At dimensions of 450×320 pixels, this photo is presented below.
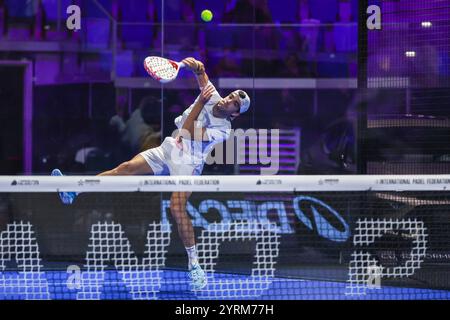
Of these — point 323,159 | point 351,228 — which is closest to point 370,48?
point 323,159

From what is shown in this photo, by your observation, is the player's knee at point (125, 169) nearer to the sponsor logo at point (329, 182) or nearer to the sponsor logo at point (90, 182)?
the sponsor logo at point (90, 182)

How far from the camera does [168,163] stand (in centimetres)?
776

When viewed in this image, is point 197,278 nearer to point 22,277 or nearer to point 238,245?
point 238,245

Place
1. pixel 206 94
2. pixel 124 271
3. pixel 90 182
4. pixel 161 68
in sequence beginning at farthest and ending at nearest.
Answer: pixel 206 94
pixel 161 68
pixel 124 271
pixel 90 182

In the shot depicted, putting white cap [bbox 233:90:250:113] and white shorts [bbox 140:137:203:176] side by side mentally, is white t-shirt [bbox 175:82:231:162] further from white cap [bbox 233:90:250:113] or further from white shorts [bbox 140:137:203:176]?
white cap [bbox 233:90:250:113]

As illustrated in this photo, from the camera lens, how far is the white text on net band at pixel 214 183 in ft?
19.7

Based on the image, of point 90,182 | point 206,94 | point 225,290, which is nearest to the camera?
point 90,182

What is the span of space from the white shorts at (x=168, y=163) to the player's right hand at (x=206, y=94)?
476 millimetres

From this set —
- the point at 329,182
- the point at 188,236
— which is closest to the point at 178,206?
the point at 188,236

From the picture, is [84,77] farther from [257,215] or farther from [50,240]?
[257,215]

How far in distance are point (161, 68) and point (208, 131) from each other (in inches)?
28.2

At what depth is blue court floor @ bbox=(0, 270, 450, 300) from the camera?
688 cm

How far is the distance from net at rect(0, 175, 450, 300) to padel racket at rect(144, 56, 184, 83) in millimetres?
1051

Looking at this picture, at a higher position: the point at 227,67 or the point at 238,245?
the point at 227,67
